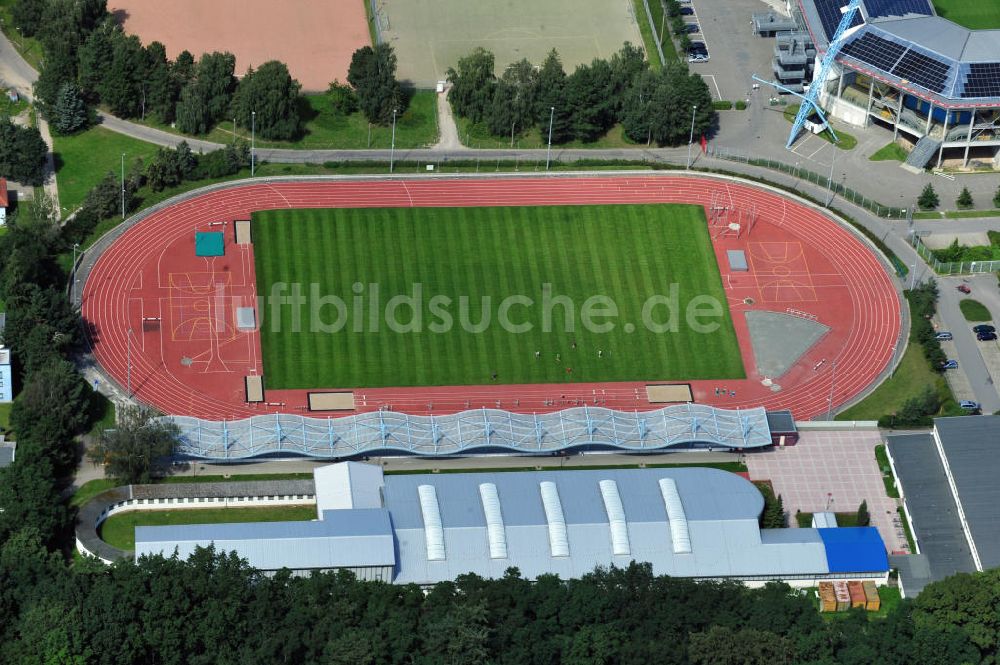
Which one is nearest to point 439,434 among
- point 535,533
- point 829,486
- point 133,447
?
point 535,533

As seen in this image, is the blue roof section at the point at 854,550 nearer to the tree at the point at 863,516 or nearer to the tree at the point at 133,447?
the tree at the point at 863,516

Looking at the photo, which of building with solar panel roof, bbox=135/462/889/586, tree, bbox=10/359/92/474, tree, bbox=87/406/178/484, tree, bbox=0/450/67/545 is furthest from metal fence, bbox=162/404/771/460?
tree, bbox=0/450/67/545

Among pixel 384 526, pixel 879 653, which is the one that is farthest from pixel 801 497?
pixel 384 526

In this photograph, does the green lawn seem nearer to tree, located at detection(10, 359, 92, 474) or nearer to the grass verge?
tree, located at detection(10, 359, 92, 474)

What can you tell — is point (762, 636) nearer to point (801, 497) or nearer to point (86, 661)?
point (801, 497)

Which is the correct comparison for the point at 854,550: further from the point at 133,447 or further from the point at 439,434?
the point at 133,447
